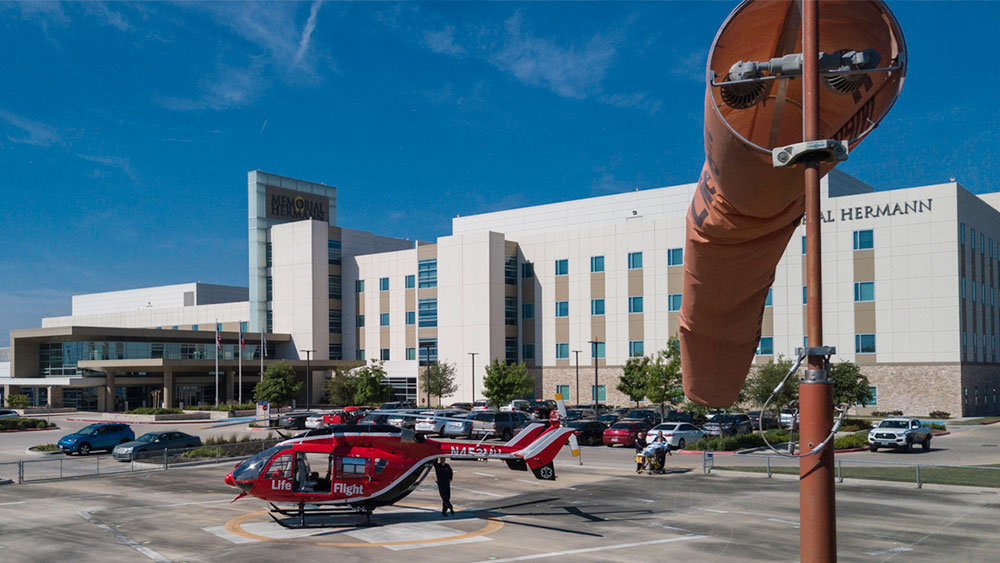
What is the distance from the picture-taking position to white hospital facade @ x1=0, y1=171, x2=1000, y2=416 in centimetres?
6381

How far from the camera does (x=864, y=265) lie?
65.7 m

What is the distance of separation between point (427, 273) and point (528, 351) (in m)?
14.9

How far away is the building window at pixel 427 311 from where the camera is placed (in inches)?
3487

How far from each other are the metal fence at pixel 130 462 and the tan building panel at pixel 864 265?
50243mm

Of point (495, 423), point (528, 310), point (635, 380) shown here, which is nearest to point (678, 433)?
point (495, 423)

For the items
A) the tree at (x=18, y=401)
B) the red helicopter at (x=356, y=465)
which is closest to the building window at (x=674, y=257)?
the red helicopter at (x=356, y=465)

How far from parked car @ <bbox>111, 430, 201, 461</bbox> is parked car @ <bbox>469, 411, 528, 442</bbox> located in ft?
50.2

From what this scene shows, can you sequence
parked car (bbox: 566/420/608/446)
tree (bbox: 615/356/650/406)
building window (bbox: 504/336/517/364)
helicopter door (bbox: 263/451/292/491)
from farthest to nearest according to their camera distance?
building window (bbox: 504/336/517/364) < tree (bbox: 615/356/650/406) < parked car (bbox: 566/420/608/446) < helicopter door (bbox: 263/451/292/491)

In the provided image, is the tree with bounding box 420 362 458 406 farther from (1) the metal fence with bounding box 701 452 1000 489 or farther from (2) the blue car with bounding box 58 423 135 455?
(1) the metal fence with bounding box 701 452 1000 489

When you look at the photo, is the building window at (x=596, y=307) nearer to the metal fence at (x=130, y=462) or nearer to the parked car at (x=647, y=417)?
the parked car at (x=647, y=417)

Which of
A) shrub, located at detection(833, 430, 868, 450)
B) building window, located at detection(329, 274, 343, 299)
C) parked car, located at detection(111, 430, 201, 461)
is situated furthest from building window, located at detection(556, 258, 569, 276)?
parked car, located at detection(111, 430, 201, 461)

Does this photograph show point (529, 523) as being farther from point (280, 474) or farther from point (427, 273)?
point (427, 273)

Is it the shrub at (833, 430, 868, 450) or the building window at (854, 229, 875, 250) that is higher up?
the building window at (854, 229, 875, 250)

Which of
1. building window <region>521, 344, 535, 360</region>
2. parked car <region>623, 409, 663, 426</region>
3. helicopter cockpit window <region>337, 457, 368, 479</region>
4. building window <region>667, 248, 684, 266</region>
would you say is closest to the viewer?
helicopter cockpit window <region>337, 457, 368, 479</region>
